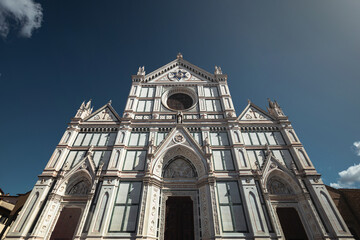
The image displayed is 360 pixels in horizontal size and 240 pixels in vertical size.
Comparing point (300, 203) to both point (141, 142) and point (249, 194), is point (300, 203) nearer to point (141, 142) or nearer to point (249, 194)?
point (249, 194)

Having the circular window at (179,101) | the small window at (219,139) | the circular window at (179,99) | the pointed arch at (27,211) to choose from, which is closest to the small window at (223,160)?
the small window at (219,139)

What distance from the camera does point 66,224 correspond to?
11344 millimetres

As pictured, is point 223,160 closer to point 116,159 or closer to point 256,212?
point 256,212

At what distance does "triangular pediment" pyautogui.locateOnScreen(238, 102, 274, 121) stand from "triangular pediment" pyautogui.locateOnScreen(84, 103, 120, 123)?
12.4 metres

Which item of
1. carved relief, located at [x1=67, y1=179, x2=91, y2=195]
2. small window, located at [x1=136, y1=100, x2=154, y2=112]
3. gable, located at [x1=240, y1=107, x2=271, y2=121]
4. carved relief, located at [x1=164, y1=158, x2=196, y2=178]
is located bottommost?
carved relief, located at [x1=67, y1=179, x2=91, y2=195]

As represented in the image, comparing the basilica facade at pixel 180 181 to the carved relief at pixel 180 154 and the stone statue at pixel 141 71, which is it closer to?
the carved relief at pixel 180 154

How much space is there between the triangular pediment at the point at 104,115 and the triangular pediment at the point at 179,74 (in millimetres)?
5658

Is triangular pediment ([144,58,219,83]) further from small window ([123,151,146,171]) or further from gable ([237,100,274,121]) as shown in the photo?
small window ([123,151,146,171])

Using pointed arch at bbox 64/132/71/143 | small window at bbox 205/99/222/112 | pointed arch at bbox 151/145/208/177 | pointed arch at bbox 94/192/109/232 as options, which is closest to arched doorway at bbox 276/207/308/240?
pointed arch at bbox 151/145/208/177

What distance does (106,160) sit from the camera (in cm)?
1366

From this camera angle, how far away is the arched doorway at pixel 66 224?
1091cm

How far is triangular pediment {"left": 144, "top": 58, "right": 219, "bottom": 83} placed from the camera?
2047 cm

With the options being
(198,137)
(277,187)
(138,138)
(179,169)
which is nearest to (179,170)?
(179,169)

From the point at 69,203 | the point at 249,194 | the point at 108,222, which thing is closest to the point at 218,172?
the point at 249,194
